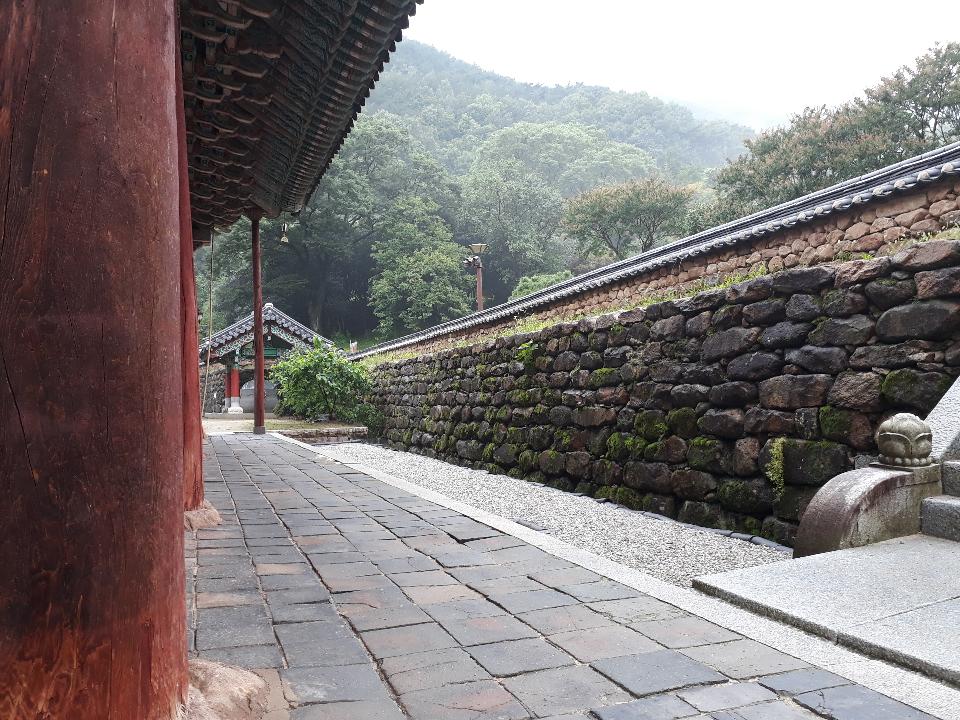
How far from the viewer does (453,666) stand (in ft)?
6.77

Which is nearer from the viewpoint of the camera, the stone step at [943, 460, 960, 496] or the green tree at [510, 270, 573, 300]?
the stone step at [943, 460, 960, 496]

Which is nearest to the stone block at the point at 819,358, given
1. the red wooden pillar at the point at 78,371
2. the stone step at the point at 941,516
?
the stone step at the point at 941,516

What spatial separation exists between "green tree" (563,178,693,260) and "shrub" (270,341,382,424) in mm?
19302

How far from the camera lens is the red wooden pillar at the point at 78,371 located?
4.17 ft

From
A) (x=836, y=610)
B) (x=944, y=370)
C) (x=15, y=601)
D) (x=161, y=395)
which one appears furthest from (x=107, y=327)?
(x=944, y=370)

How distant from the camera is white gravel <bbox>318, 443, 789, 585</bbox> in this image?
362cm

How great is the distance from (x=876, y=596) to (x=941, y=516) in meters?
0.80

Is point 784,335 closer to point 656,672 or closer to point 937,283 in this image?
point 937,283

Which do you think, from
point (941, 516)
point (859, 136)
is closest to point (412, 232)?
point (859, 136)

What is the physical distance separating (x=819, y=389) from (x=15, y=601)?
3.96m

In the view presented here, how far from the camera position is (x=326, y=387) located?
14953mm

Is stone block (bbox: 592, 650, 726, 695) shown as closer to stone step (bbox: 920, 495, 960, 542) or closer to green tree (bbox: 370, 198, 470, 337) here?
stone step (bbox: 920, 495, 960, 542)

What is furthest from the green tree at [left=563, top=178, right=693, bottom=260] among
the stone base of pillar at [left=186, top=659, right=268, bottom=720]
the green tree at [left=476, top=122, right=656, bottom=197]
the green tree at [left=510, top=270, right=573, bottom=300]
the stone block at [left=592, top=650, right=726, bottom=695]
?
the stone base of pillar at [left=186, top=659, right=268, bottom=720]

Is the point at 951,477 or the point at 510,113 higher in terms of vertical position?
the point at 510,113
